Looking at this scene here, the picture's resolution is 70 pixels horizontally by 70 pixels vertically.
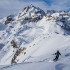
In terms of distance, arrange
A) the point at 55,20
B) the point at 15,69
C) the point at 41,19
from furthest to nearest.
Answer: the point at 41,19, the point at 55,20, the point at 15,69

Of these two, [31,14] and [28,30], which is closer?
[28,30]

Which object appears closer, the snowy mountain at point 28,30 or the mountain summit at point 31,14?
the snowy mountain at point 28,30

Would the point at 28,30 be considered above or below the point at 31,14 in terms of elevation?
below

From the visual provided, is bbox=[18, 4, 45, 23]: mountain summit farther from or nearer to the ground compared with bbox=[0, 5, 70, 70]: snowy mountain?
farther from the ground

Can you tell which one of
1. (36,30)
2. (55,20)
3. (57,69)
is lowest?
(57,69)

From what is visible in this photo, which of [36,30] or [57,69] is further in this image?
[36,30]

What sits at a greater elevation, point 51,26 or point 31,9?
point 31,9

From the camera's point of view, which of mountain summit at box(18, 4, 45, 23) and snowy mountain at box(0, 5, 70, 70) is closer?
snowy mountain at box(0, 5, 70, 70)

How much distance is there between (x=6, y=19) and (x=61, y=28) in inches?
3144

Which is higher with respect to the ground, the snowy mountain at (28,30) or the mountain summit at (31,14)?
the mountain summit at (31,14)

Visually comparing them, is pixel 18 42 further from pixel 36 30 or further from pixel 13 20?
pixel 13 20

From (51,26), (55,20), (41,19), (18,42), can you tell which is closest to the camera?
(18,42)

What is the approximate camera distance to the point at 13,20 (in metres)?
181

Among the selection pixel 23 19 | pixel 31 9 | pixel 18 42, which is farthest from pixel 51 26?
pixel 31 9
